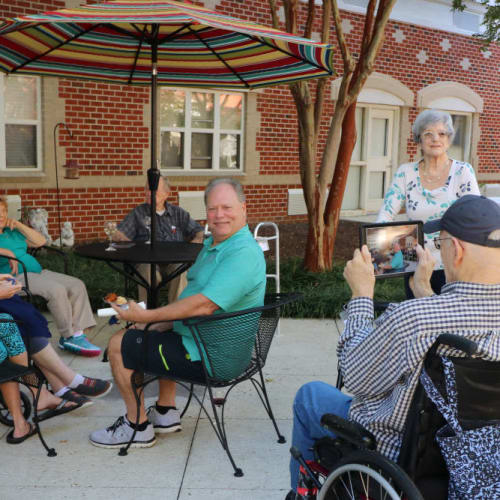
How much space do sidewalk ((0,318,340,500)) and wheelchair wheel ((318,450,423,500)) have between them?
907mm

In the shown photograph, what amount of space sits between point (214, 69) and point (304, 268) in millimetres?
3145

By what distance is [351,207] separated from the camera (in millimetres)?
13547

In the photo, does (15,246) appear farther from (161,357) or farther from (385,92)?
(385,92)

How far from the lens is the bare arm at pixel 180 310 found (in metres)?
2.94

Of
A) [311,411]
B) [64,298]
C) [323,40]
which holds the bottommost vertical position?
[64,298]

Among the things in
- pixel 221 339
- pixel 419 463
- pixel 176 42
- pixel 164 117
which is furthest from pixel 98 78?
pixel 164 117

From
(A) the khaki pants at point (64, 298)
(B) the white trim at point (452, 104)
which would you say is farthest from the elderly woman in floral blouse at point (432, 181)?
(B) the white trim at point (452, 104)

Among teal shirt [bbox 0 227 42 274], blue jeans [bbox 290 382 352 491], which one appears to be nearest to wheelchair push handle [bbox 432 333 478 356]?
blue jeans [bbox 290 382 352 491]

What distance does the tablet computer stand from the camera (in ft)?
8.78

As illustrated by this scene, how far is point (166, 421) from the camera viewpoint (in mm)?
3527

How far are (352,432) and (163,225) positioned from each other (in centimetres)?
352

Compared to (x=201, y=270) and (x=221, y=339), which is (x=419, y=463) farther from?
(x=201, y=270)

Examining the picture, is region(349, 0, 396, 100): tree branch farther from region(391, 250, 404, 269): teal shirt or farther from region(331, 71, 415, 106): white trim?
region(331, 71, 415, 106): white trim

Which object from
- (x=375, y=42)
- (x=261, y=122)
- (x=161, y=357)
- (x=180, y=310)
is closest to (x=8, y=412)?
(x=161, y=357)
